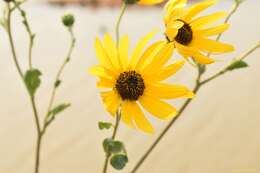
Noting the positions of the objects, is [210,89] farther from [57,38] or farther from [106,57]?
[106,57]

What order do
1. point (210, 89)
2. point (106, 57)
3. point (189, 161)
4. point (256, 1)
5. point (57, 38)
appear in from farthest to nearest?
point (256, 1) < point (57, 38) < point (210, 89) < point (189, 161) < point (106, 57)

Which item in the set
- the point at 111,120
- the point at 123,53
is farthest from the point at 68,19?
the point at 111,120

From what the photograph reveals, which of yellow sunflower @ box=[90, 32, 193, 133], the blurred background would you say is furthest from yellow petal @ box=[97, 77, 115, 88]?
the blurred background

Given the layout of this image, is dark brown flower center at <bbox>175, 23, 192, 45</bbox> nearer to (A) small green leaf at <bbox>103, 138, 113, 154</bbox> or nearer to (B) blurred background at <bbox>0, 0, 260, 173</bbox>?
(A) small green leaf at <bbox>103, 138, 113, 154</bbox>

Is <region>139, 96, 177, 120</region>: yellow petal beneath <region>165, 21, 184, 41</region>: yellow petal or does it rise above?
beneath

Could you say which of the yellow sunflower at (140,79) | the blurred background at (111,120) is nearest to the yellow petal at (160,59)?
the yellow sunflower at (140,79)

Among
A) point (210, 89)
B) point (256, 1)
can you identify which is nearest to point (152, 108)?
point (210, 89)
